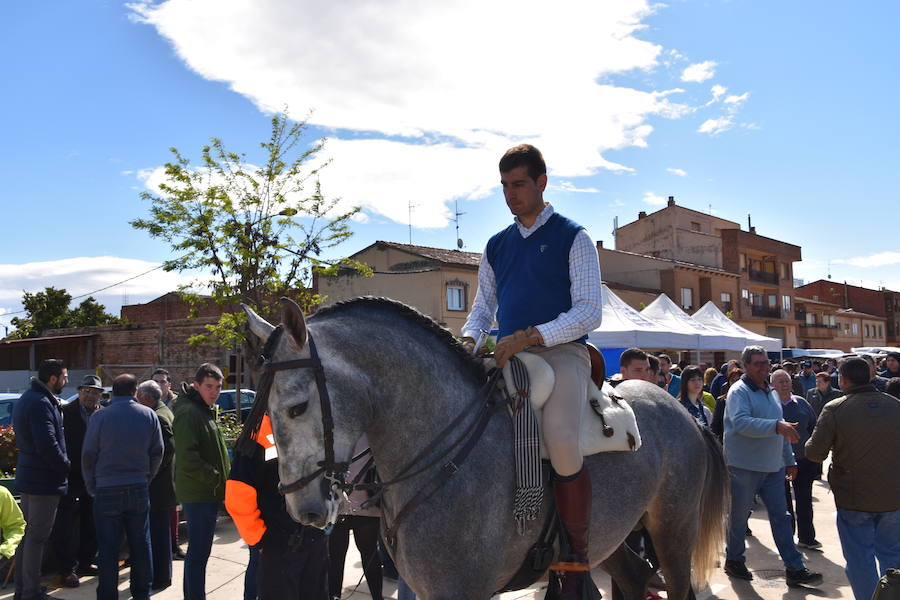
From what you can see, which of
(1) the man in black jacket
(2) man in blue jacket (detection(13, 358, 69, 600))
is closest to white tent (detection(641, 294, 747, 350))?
(1) the man in black jacket

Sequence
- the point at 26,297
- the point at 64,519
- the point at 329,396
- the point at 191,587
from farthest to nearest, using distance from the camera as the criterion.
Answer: the point at 26,297 → the point at 64,519 → the point at 191,587 → the point at 329,396

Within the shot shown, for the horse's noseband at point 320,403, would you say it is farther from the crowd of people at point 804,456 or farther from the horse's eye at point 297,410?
the crowd of people at point 804,456

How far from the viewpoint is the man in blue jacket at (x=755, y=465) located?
6340mm

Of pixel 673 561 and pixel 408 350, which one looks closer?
pixel 408 350

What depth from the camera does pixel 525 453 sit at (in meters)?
2.86

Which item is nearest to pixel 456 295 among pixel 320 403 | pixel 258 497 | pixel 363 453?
pixel 258 497

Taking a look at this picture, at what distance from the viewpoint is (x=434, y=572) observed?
2607 millimetres

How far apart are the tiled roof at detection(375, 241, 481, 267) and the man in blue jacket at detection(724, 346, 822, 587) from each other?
71.0ft

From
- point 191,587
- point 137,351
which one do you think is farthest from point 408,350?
point 137,351

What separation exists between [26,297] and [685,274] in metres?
40.1

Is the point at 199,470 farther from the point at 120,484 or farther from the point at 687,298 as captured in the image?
the point at 687,298

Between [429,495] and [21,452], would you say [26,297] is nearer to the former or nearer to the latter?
[21,452]

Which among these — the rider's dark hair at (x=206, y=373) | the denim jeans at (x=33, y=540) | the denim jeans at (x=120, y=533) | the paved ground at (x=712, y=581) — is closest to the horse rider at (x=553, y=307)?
the rider's dark hair at (x=206, y=373)

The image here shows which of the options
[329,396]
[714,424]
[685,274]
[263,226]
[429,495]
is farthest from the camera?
[685,274]
